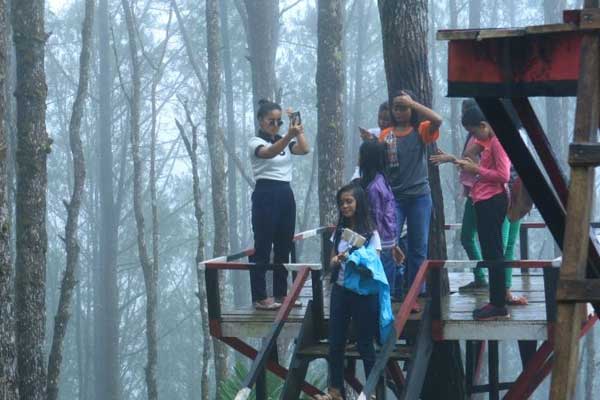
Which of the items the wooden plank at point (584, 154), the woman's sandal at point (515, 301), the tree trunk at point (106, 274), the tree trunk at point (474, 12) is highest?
the tree trunk at point (474, 12)

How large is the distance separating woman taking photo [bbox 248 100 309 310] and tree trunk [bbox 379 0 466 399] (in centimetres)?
152

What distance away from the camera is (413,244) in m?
8.09

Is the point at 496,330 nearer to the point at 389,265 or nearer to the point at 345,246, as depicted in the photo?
the point at 389,265

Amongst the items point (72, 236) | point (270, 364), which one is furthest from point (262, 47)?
point (270, 364)

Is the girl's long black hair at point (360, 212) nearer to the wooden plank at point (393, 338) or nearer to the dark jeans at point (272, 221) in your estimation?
the wooden plank at point (393, 338)

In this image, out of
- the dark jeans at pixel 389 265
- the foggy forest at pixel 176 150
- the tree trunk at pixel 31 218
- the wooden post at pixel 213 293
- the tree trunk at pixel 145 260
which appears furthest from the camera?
the foggy forest at pixel 176 150

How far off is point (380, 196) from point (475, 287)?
7.15 feet

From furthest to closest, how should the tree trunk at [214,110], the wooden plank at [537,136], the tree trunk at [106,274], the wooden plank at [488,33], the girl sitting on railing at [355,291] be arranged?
the tree trunk at [106,274]
the tree trunk at [214,110]
the girl sitting on railing at [355,291]
the wooden plank at [537,136]
the wooden plank at [488,33]

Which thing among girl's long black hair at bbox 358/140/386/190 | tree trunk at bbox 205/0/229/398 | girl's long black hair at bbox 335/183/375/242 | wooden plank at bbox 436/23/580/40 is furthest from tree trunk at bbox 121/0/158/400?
wooden plank at bbox 436/23/580/40

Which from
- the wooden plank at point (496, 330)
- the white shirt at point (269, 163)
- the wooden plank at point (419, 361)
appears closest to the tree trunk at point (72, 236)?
the white shirt at point (269, 163)

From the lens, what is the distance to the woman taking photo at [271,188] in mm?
8070

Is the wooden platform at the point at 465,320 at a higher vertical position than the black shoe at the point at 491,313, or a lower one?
lower

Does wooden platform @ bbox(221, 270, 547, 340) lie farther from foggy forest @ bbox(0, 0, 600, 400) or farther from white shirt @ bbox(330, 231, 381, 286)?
foggy forest @ bbox(0, 0, 600, 400)

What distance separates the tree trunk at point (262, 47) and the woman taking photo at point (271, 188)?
45.8ft
